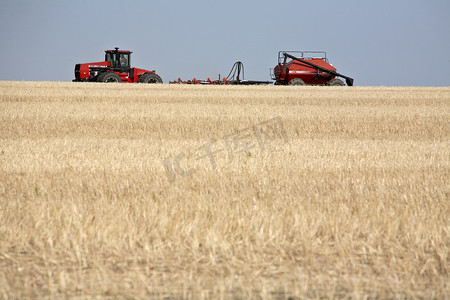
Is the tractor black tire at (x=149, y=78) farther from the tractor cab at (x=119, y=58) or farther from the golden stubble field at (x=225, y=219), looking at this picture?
the golden stubble field at (x=225, y=219)

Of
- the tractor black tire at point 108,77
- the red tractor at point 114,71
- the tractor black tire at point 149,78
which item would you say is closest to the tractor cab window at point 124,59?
the red tractor at point 114,71

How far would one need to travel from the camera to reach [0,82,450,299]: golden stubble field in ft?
10.4

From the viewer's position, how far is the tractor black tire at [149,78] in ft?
95.8

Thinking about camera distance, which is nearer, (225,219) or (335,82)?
(225,219)

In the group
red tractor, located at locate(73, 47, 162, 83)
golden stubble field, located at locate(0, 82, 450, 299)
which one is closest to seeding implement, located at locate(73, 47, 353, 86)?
red tractor, located at locate(73, 47, 162, 83)

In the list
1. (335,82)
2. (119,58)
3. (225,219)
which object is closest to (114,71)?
(119,58)

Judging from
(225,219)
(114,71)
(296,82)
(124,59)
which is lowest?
(225,219)

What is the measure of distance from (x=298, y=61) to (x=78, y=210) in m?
28.5

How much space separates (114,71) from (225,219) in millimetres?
25682

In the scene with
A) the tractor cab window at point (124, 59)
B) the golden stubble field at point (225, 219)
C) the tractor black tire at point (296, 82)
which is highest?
the tractor cab window at point (124, 59)

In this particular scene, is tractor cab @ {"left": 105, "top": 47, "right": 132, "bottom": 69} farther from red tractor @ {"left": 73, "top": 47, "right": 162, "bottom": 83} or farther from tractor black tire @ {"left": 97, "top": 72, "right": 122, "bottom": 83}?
tractor black tire @ {"left": 97, "top": 72, "right": 122, "bottom": 83}

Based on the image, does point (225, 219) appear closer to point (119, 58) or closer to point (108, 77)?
point (108, 77)

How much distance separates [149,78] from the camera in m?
29.5

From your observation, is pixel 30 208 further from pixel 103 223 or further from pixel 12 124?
pixel 12 124
